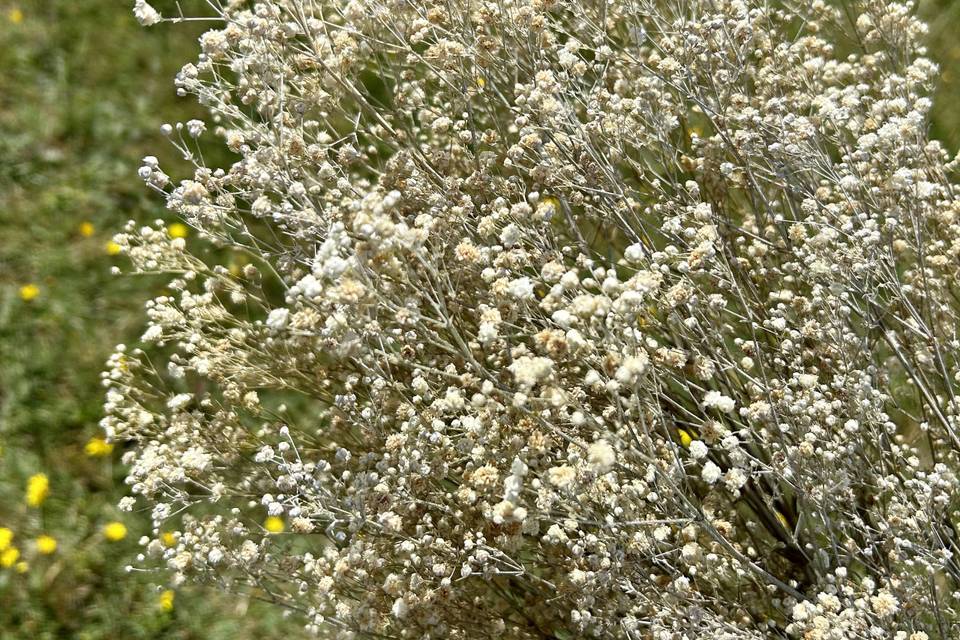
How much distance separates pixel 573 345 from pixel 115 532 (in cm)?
267

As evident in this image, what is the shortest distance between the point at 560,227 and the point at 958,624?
1.16 m

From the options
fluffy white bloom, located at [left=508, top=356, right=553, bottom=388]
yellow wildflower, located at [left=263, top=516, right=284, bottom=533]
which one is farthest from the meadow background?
fluffy white bloom, located at [left=508, top=356, right=553, bottom=388]

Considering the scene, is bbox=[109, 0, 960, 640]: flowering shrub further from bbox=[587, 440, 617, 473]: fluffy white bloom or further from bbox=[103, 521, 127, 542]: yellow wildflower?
bbox=[103, 521, 127, 542]: yellow wildflower

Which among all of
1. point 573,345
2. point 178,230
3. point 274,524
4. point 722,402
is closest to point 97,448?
point 274,524

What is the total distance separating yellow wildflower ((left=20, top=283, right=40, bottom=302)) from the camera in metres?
3.78

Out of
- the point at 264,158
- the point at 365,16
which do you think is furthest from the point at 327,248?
the point at 365,16

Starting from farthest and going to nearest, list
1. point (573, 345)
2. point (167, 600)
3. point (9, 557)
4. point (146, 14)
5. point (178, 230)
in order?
point (178, 230) → point (9, 557) → point (167, 600) → point (146, 14) → point (573, 345)

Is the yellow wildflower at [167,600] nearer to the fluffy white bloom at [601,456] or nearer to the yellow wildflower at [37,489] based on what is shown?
the yellow wildflower at [37,489]

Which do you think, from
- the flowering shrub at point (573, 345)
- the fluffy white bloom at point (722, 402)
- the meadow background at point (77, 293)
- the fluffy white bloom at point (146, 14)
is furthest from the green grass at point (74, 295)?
the fluffy white bloom at point (722, 402)

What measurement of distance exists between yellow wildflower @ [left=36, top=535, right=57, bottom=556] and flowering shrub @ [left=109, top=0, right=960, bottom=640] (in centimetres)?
175

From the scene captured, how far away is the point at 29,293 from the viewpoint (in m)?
3.78

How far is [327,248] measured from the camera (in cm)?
121

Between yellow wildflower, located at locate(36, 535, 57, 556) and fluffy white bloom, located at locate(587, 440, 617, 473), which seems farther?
yellow wildflower, located at locate(36, 535, 57, 556)

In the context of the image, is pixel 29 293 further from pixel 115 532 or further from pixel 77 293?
pixel 115 532
